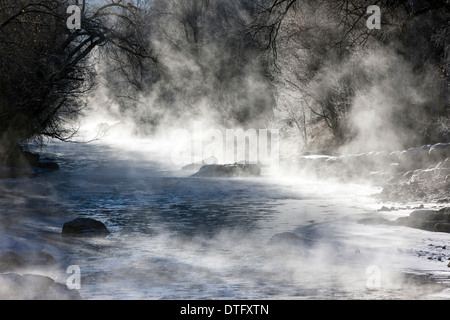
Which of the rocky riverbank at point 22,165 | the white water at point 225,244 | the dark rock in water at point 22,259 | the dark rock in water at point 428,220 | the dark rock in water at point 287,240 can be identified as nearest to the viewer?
the white water at point 225,244

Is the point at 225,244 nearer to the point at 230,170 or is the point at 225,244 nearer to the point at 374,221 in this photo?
the point at 374,221

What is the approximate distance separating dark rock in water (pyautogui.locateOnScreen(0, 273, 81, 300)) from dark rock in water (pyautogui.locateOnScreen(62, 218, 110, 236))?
395 cm

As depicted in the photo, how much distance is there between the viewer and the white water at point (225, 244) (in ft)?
20.7

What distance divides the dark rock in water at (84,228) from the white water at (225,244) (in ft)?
0.77

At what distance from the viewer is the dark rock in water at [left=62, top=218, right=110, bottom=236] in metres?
9.52

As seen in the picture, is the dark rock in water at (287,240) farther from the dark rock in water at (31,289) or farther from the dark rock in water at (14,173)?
the dark rock in water at (14,173)

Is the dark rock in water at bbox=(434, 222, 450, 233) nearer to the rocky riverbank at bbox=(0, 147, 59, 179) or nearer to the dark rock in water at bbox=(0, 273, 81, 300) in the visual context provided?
the dark rock in water at bbox=(0, 273, 81, 300)

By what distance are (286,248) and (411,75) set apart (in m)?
14.8

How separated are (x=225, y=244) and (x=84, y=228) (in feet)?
8.12

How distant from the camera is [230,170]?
2297cm

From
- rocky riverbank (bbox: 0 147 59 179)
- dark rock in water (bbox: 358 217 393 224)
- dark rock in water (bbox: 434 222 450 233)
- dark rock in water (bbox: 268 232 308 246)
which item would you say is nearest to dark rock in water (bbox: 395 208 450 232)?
dark rock in water (bbox: 434 222 450 233)

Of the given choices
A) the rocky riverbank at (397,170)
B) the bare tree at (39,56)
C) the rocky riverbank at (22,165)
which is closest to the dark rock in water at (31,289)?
the bare tree at (39,56)

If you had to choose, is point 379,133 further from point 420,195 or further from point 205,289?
point 205,289

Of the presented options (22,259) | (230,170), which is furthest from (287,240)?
(230,170)
